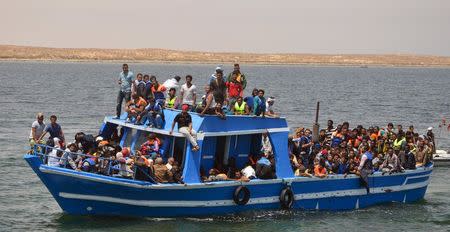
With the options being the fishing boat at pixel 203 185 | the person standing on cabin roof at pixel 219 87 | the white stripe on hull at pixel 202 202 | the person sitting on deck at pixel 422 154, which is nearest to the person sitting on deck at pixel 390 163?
the fishing boat at pixel 203 185

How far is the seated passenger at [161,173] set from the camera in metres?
24.5

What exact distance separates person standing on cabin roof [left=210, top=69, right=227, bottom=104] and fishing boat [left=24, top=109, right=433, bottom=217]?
25.2 inches

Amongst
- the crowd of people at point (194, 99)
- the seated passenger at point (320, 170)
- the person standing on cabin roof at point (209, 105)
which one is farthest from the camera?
the seated passenger at point (320, 170)

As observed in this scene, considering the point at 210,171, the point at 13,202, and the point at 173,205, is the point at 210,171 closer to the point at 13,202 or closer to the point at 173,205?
the point at 173,205

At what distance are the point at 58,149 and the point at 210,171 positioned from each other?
14.4 feet

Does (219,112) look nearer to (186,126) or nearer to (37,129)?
(186,126)

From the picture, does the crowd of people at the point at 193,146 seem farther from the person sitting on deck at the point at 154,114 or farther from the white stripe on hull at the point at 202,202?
the white stripe on hull at the point at 202,202

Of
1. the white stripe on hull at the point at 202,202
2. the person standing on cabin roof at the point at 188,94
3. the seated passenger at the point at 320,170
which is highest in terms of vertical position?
the person standing on cabin roof at the point at 188,94

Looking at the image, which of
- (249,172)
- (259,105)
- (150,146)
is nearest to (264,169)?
(249,172)

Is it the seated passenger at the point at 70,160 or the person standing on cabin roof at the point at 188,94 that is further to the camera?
the person standing on cabin roof at the point at 188,94

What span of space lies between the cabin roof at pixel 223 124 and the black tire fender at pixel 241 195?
5.32ft

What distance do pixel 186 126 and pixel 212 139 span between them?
1.19 metres

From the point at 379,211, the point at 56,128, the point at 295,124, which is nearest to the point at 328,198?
the point at 379,211

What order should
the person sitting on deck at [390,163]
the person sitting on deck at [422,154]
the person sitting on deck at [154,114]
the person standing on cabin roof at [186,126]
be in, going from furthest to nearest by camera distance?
the person sitting on deck at [422,154]
the person sitting on deck at [390,163]
the person sitting on deck at [154,114]
the person standing on cabin roof at [186,126]
